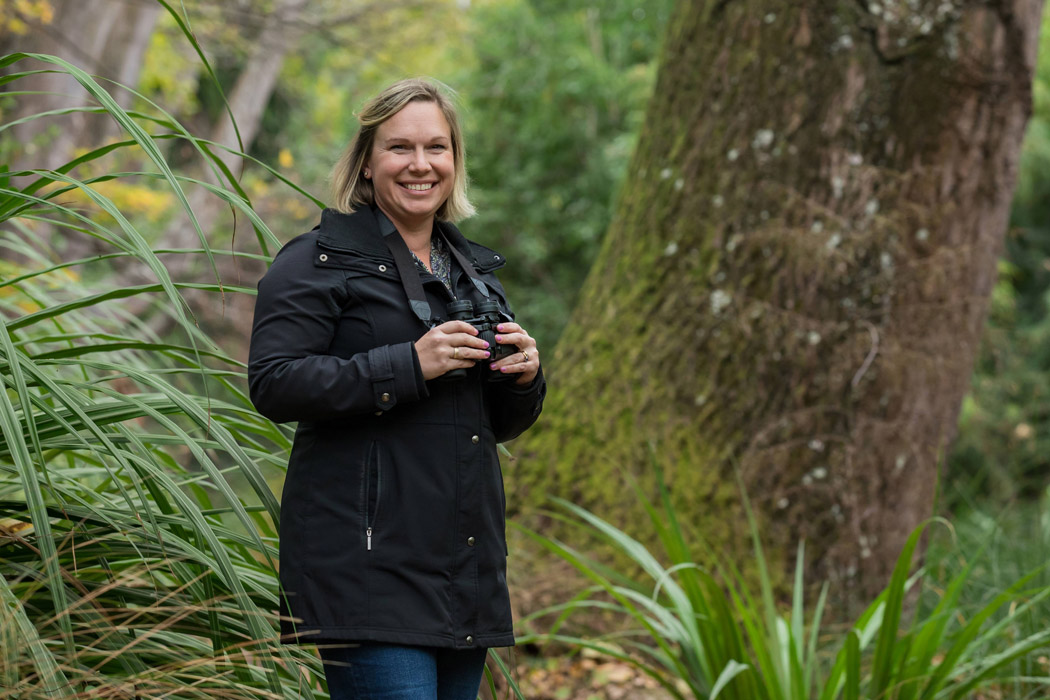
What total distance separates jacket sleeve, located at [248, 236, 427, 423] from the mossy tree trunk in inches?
95.2

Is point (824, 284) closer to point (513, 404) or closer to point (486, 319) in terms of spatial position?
point (513, 404)

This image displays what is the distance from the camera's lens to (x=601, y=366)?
446 cm

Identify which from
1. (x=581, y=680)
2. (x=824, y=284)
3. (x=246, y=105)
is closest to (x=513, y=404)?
(x=581, y=680)

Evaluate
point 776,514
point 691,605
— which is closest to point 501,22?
point 776,514

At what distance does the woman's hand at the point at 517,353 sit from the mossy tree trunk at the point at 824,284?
7.23 ft

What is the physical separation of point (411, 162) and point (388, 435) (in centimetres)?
55

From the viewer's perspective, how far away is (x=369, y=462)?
188cm

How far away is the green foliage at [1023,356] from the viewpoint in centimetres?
1171

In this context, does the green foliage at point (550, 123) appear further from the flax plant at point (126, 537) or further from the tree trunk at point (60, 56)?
the flax plant at point (126, 537)

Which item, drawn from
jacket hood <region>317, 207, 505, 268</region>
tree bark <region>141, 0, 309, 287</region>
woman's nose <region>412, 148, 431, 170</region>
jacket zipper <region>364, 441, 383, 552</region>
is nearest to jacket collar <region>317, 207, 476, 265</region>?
jacket hood <region>317, 207, 505, 268</region>

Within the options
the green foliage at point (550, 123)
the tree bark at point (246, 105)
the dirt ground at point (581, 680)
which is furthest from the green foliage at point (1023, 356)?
the tree bark at point (246, 105)

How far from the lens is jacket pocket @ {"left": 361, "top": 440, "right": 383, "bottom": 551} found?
185 centimetres

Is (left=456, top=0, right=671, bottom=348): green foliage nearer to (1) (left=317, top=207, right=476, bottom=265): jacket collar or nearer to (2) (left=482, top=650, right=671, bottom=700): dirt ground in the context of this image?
(2) (left=482, top=650, right=671, bottom=700): dirt ground

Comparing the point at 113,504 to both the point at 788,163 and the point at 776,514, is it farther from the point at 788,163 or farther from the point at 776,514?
the point at 788,163
